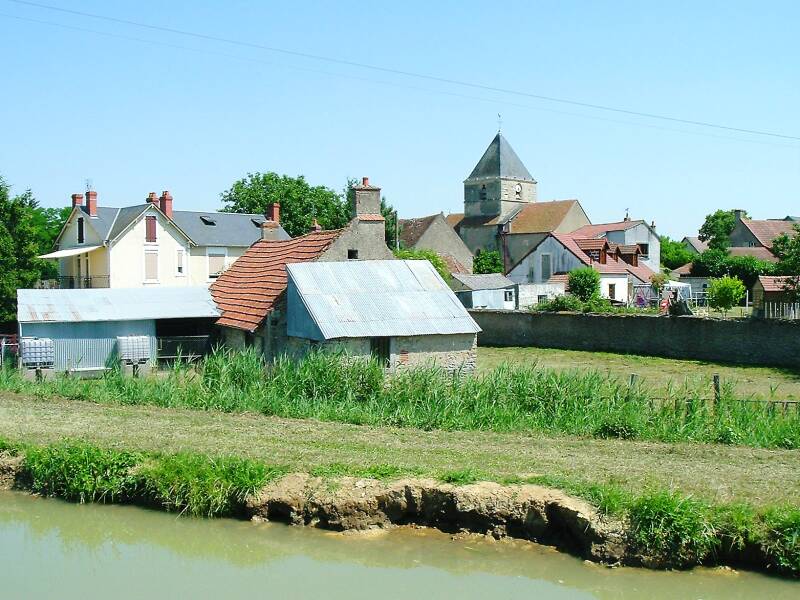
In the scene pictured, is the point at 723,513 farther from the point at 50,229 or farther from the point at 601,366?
the point at 50,229

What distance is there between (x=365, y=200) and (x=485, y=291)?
18.5 m

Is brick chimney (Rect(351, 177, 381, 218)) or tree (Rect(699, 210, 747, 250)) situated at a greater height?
tree (Rect(699, 210, 747, 250))

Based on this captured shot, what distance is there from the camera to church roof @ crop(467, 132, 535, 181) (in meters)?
80.2

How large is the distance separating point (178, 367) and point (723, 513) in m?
13.7

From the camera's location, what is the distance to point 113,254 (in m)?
41.5

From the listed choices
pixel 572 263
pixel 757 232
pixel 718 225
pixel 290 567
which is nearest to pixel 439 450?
pixel 290 567

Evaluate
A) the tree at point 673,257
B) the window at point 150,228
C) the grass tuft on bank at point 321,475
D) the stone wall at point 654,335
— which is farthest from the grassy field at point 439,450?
the tree at point 673,257

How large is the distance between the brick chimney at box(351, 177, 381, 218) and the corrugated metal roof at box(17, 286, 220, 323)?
5.95 metres

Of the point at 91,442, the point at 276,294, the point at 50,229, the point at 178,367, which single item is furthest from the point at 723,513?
the point at 50,229

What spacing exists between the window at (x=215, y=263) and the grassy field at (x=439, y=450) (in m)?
27.9

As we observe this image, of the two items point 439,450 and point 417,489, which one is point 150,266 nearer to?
point 439,450

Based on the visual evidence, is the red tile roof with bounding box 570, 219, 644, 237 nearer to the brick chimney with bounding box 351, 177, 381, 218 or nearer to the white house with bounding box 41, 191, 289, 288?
the white house with bounding box 41, 191, 289, 288

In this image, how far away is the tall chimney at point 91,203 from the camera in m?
43.0

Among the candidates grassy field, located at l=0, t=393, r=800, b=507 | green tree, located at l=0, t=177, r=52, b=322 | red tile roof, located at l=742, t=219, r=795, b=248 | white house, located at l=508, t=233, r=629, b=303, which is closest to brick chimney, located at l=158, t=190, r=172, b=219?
green tree, located at l=0, t=177, r=52, b=322
